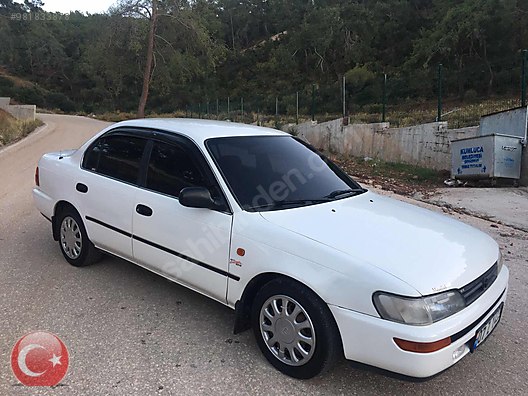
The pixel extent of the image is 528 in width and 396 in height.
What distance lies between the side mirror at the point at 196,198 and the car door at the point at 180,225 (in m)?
0.08

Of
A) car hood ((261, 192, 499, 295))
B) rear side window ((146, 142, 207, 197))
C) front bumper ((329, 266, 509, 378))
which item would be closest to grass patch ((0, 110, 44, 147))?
rear side window ((146, 142, 207, 197))

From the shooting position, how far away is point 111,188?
12.8 feet

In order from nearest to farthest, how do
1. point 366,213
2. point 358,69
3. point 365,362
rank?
point 365,362
point 366,213
point 358,69

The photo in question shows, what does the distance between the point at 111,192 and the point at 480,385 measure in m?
3.19

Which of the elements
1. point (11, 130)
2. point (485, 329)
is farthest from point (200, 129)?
point (11, 130)

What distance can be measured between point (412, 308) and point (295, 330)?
73cm

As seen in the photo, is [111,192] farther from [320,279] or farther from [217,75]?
[217,75]

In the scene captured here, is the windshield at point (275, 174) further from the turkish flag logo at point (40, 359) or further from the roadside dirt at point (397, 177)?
the roadside dirt at point (397, 177)

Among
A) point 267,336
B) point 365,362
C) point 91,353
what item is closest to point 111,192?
point 91,353

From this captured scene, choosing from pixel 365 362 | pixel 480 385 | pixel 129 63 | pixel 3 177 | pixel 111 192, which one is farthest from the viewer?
pixel 129 63

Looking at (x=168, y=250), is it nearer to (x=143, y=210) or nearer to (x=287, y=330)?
(x=143, y=210)

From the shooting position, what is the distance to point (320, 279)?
2.52 m

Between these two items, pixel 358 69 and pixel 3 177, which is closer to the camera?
pixel 3 177

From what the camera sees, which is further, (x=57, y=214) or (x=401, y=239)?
(x=57, y=214)
